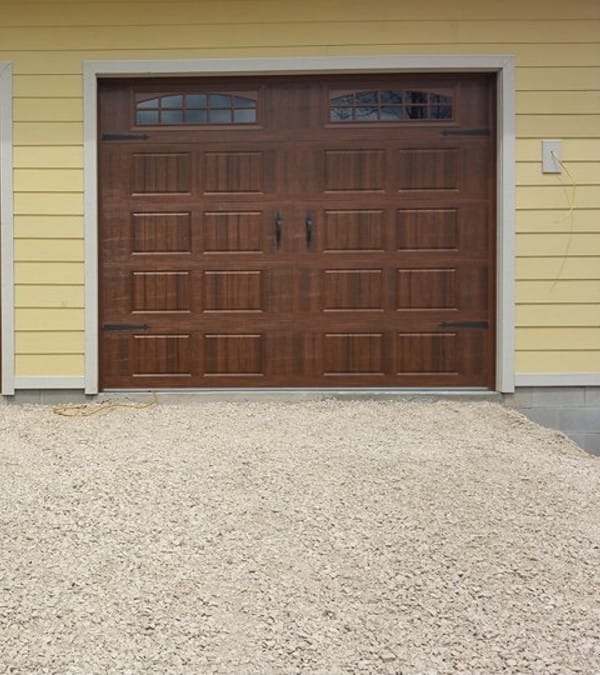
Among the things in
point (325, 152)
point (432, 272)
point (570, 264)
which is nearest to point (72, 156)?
point (325, 152)

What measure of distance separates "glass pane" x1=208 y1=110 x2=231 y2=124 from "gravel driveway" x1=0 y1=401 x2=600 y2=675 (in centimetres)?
244

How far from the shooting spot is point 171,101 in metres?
A: 5.32

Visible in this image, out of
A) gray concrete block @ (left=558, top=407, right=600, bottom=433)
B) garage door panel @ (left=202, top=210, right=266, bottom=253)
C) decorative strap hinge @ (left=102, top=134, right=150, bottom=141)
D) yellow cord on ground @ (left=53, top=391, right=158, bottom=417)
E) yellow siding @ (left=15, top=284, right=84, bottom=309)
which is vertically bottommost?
gray concrete block @ (left=558, top=407, right=600, bottom=433)

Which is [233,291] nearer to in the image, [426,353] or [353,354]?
[353,354]

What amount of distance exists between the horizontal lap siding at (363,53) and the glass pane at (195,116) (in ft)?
1.35

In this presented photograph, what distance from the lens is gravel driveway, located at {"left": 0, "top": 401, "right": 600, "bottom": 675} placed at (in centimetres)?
228

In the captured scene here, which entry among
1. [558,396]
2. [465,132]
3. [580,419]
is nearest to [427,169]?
[465,132]

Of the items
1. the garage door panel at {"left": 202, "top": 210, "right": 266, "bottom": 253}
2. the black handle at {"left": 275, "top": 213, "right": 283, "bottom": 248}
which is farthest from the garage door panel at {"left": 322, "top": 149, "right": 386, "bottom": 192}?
the garage door panel at {"left": 202, "top": 210, "right": 266, "bottom": 253}

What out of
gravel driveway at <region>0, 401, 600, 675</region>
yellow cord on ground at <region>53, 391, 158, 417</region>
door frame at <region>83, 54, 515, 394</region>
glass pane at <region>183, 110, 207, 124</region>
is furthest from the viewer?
glass pane at <region>183, 110, 207, 124</region>

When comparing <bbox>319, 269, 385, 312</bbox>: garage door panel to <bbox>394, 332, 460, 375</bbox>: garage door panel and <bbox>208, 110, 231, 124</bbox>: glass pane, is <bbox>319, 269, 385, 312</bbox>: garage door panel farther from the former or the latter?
<bbox>208, 110, 231, 124</bbox>: glass pane

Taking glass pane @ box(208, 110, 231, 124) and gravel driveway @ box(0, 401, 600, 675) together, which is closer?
gravel driveway @ box(0, 401, 600, 675)

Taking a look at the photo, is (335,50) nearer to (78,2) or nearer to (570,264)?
(78,2)

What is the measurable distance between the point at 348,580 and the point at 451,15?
14.0 feet

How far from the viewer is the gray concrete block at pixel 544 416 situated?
17.2 feet
